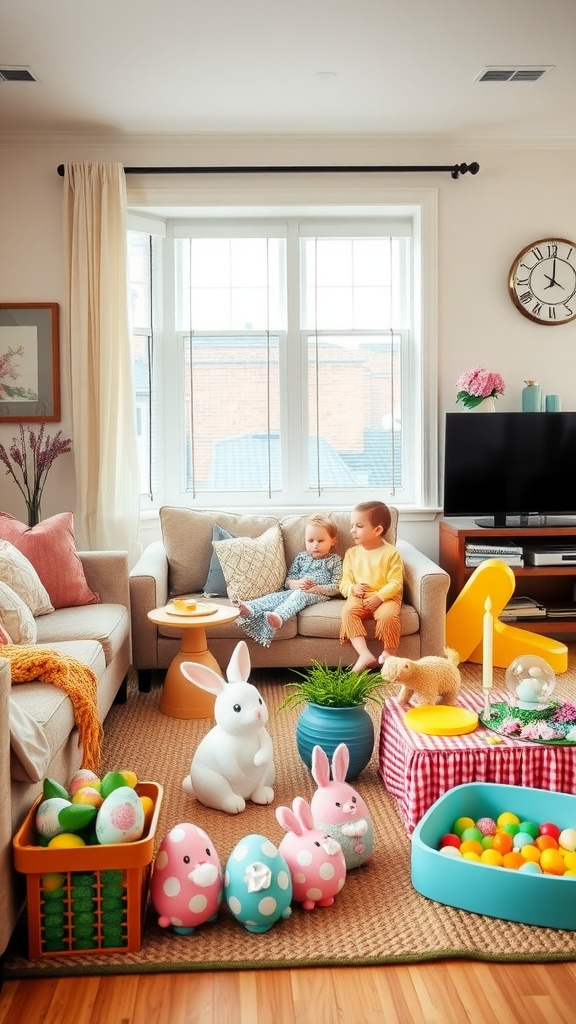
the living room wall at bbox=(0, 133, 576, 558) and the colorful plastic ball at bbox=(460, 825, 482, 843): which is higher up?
the living room wall at bbox=(0, 133, 576, 558)

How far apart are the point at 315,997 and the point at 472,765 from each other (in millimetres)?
831

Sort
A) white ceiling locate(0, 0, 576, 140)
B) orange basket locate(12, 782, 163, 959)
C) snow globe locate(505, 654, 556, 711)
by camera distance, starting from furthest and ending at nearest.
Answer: white ceiling locate(0, 0, 576, 140)
snow globe locate(505, 654, 556, 711)
orange basket locate(12, 782, 163, 959)

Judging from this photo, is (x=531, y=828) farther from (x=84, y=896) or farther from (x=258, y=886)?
(x=84, y=896)

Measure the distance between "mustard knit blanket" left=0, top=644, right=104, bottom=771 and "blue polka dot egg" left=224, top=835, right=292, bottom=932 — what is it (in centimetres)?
72

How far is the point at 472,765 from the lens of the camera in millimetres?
2418

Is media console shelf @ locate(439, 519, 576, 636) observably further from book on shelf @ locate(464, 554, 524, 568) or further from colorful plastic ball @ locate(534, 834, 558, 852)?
colorful plastic ball @ locate(534, 834, 558, 852)

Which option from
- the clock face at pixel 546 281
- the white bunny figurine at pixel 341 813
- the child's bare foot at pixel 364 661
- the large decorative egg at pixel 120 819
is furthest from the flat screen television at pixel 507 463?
the large decorative egg at pixel 120 819

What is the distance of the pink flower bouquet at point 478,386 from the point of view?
451 cm

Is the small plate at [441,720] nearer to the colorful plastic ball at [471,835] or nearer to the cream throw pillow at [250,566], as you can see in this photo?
A: the colorful plastic ball at [471,835]

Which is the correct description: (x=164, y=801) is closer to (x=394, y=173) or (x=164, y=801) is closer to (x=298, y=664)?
(x=298, y=664)

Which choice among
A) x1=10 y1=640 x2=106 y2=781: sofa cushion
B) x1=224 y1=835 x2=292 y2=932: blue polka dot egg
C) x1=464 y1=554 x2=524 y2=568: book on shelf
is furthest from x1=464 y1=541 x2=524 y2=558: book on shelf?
Result: x1=224 y1=835 x2=292 y2=932: blue polka dot egg

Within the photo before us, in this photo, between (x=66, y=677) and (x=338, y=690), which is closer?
(x=66, y=677)

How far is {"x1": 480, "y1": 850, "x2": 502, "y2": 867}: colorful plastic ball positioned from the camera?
2092 millimetres

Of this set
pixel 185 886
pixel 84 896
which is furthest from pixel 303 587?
pixel 84 896
